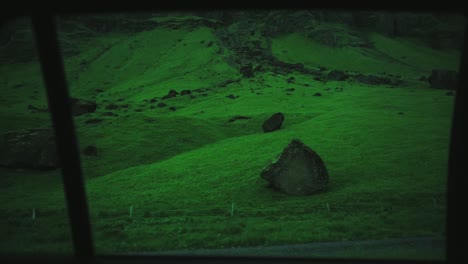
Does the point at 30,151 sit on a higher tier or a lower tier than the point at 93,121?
lower

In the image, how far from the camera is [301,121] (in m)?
58.6

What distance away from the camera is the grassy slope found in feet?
46.5

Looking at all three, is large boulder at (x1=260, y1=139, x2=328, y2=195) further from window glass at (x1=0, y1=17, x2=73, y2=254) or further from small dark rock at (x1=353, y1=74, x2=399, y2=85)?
small dark rock at (x1=353, y1=74, x2=399, y2=85)

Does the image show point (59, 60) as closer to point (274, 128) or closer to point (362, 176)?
point (362, 176)

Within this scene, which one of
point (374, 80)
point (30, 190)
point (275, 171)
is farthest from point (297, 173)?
point (374, 80)

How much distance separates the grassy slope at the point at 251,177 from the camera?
46.5ft

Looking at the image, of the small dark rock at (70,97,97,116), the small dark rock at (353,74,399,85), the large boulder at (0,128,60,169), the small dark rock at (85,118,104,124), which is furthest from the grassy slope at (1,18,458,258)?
the small dark rock at (353,74,399,85)

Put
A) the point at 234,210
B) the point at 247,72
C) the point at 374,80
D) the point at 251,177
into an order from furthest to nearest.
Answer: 1. the point at 247,72
2. the point at 374,80
3. the point at 251,177
4. the point at 234,210

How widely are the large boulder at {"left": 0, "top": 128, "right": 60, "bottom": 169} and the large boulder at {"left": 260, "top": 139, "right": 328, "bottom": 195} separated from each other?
23360mm

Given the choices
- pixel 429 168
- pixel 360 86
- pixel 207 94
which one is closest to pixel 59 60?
pixel 429 168

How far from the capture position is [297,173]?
2398 centimetres

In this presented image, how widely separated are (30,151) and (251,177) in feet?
78.6

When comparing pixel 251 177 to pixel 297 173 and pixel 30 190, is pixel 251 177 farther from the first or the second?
pixel 30 190

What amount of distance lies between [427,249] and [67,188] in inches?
281
